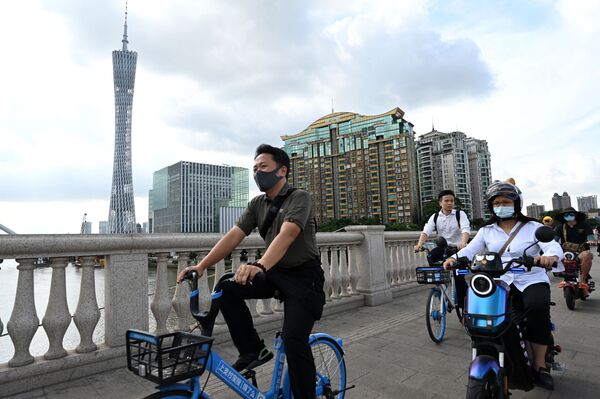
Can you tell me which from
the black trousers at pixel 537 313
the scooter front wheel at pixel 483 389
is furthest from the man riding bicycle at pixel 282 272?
the black trousers at pixel 537 313

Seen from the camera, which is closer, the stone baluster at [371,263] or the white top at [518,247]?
the white top at [518,247]

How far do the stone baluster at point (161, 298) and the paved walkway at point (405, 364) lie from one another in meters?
0.55

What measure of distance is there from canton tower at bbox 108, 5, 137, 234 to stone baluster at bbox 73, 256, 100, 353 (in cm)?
9357

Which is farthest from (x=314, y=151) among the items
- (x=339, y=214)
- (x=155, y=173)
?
(x=155, y=173)

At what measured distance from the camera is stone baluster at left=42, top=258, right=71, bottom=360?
308 cm

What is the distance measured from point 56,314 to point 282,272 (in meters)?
2.25

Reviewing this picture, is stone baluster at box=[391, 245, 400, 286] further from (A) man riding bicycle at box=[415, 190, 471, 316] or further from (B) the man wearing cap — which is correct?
(B) the man wearing cap

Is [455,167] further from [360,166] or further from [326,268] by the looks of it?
[326,268]

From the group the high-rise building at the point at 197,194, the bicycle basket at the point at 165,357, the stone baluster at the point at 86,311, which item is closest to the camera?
the bicycle basket at the point at 165,357

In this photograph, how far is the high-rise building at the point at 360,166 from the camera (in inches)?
3971

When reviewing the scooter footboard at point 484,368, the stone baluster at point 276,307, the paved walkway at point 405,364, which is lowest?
the paved walkway at point 405,364

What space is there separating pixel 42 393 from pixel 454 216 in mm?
4835

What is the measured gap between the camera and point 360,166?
10781cm

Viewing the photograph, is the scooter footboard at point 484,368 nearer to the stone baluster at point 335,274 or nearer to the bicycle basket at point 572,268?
the stone baluster at point 335,274
